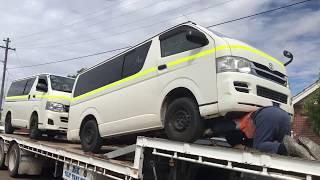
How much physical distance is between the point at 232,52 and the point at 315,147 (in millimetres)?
1759

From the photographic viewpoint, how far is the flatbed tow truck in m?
3.92

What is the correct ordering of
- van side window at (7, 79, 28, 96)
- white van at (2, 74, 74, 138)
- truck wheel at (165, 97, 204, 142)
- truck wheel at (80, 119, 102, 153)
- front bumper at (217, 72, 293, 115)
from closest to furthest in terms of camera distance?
front bumper at (217, 72, 293, 115)
truck wheel at (165, 97, 204, 142)
truck wheel at (80, 119, 102, 153)
white van at (2, 74, 74, 138)
van side window at (7, 79, 28, 96)

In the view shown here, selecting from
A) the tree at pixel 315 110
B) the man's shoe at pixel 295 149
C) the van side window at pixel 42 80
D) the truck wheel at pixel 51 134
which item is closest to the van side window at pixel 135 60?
the man's shoe at pixel 295 149

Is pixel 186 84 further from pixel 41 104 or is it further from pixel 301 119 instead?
pixel 301 119

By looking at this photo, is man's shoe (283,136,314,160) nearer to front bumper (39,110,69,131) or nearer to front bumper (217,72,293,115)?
front bumper (217,72,293,115)

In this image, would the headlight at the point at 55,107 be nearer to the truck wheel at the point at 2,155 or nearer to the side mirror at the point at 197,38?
the truck wheel at the point at 2,155

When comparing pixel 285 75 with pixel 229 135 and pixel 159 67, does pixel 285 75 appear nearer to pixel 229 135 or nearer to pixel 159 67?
pixel 229 135

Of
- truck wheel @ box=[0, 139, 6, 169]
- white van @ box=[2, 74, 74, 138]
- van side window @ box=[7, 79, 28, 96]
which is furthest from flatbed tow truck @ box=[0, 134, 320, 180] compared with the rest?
van side window @ box=[7, 79, 28, 96]

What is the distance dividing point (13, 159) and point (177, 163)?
25.6 ft

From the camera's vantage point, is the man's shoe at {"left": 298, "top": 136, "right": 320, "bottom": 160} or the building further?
the building

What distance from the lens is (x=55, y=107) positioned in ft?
39.8

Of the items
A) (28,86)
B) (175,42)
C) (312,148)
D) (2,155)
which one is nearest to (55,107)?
(28,86)

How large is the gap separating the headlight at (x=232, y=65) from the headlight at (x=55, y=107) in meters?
7.39

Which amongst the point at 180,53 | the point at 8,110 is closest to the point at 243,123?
the point at 180,53
